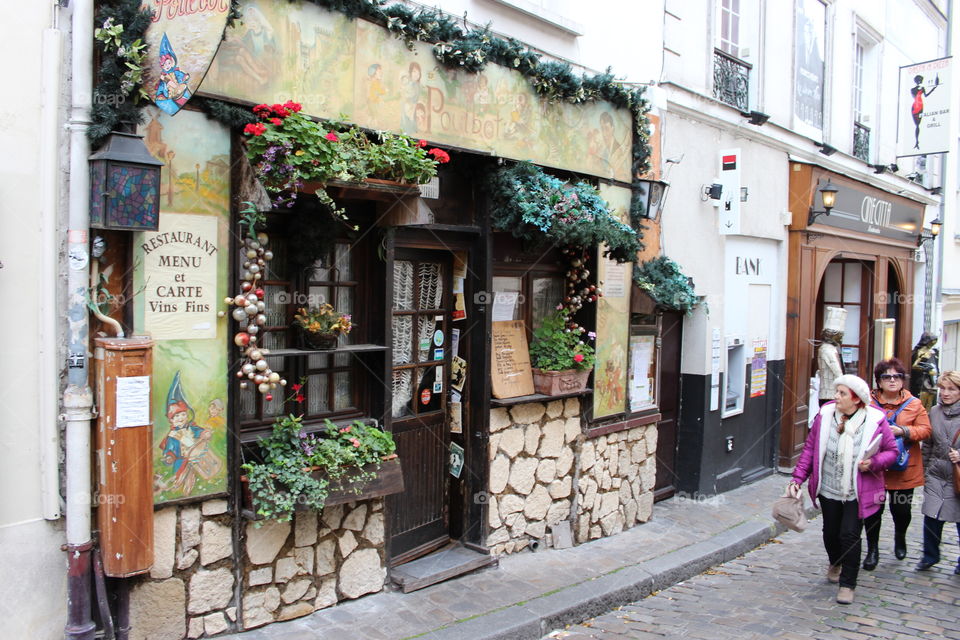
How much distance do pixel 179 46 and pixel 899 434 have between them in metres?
6.02

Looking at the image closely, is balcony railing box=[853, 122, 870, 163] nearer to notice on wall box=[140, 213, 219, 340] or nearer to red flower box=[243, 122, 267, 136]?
red flower box=[243, 122, 267, 136]

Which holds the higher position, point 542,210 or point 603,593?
point 542,210

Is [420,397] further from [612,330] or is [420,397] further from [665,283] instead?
[665,283]

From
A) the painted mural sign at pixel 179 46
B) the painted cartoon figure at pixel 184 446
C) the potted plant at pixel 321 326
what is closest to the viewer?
the painted mural sign at pixel 179 46

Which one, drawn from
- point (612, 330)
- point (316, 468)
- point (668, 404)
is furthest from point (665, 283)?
point (316, 468)

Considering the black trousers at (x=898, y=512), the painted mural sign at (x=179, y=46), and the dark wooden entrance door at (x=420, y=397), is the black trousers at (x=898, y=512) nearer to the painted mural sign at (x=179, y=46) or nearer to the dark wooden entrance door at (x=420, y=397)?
the dark wooden entrance door at (x=420, y=397)

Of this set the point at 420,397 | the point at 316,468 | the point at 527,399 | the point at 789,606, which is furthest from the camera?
the point at 527,399

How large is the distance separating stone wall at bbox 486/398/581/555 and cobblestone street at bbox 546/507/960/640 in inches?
41.9

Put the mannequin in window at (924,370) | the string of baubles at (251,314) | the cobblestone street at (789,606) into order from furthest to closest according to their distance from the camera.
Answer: the mannequin in window at (924,370) → the cobblestone street at (789,606) → the string of baubles at (251,314)

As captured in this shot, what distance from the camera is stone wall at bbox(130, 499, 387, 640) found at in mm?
4184

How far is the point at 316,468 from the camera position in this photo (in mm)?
4684

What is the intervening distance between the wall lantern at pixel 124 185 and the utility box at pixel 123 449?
1.93 ft

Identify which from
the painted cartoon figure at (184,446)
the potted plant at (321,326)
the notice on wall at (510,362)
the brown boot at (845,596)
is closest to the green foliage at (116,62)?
the painted cartoon figure at (184,446)

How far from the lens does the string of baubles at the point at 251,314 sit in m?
4.33
